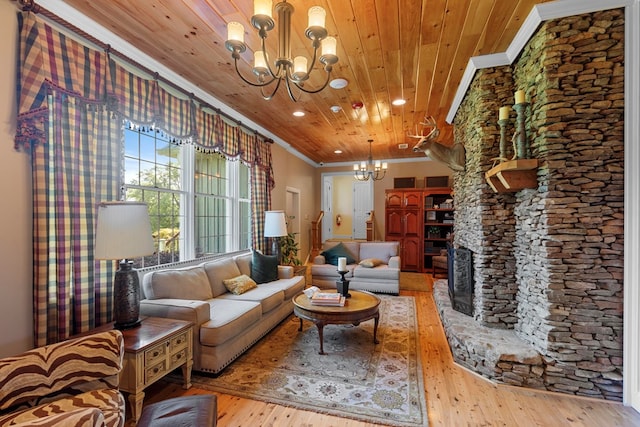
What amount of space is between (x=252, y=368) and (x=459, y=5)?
3.38 metres

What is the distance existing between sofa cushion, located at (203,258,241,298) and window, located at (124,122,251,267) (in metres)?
0.34

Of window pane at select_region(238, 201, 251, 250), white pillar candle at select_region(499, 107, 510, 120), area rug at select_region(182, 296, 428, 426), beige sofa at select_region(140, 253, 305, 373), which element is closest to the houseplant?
window pane at select_region(238, 201, 251, 250)

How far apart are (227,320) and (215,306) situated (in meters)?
0.49

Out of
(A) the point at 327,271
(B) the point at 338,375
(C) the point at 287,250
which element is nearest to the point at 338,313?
(B) the point at 338,375

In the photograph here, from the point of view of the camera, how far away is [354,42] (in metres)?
2.45

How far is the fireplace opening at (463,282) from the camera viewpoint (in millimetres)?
3174

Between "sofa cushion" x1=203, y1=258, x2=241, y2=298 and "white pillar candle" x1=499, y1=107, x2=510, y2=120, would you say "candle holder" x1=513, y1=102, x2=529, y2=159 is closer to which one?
"white pillar candle" x1=499, y1=107, x2=510, y2=120

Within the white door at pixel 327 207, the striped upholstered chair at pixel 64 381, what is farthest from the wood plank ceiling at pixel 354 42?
the white door at pixel 327 207

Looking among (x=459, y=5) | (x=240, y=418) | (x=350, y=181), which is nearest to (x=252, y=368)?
(x=240, y=418)

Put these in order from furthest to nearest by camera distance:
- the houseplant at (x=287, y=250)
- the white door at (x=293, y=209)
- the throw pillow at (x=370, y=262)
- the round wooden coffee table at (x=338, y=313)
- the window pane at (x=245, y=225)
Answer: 1. the white door at (x=293, y=209)
2. the houseplant at (x=287, y=250)
3. the throw pillow at (x=370, y=262)
4. the window pane at (x=245, y=225)
5. the round wooden coffee table at (x=338, y=313)

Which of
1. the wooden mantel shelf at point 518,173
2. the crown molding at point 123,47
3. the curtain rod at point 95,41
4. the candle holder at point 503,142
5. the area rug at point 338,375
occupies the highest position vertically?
the crown molding at point 123,47

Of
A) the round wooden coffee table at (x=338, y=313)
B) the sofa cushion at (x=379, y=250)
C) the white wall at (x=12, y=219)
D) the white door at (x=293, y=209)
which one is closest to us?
the white wall at (x=12, y=219)

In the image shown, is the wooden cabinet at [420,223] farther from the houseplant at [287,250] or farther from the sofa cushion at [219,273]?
the sofa cushion at [219,273]

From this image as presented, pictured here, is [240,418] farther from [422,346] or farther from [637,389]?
[637,389]
